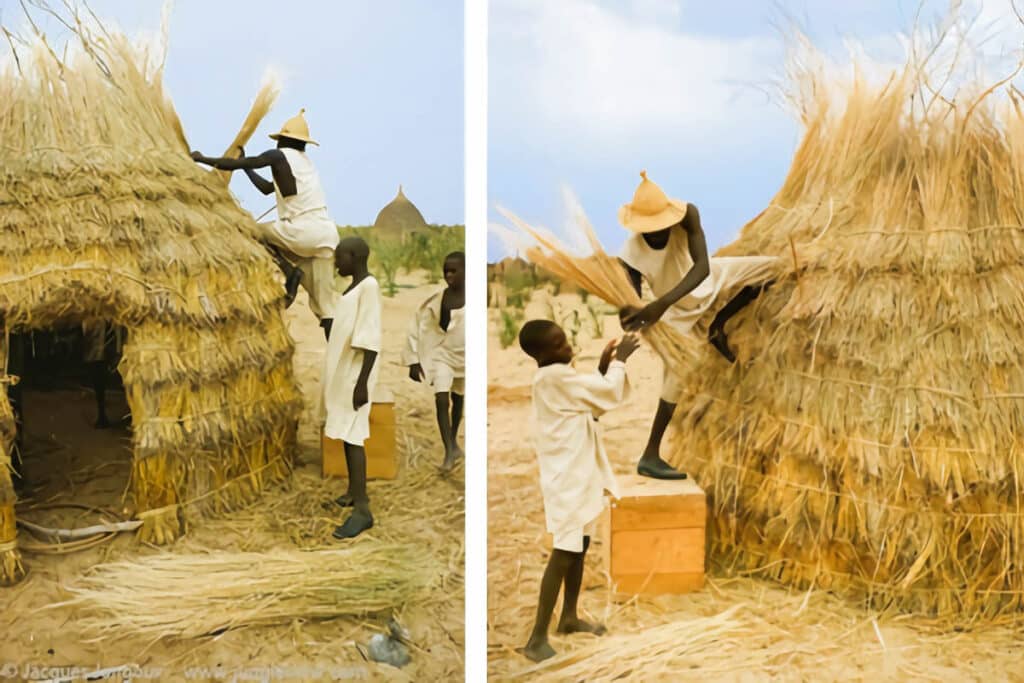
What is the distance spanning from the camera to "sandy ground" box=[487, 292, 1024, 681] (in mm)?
3238

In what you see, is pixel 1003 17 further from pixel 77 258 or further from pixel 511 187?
pixel 77 258

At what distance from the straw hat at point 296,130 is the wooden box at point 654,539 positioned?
153 centimetres

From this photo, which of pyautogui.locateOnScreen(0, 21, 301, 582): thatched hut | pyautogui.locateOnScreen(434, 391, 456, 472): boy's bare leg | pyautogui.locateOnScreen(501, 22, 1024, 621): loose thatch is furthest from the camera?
pyautogui.locateOnScreen(434, 391, 456, 472): boy's bare leg

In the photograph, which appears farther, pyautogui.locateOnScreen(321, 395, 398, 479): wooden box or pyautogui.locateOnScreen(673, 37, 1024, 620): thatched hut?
pyautogui.locateOnScreen(321, 395, 398, 479): wooden box

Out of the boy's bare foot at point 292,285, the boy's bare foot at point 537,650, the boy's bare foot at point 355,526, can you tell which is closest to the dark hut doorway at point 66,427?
the boy's bare foot at point 292,285

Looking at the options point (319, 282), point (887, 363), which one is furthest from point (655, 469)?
point (319, 282)

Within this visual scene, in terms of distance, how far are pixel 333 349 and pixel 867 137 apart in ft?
6.22

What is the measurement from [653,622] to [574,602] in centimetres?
27

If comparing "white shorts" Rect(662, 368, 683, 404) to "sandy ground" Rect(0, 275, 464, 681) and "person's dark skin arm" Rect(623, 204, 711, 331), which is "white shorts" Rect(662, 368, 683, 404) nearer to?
"person's dark skin arm" Rect(623, 204, 711, 331)

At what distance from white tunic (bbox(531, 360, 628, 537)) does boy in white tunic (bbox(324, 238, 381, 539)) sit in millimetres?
577

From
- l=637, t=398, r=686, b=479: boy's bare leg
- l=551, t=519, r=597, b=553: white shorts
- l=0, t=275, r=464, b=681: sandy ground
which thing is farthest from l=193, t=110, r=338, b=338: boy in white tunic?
l=637, t=398, r=686, b=479: boy's bare leg

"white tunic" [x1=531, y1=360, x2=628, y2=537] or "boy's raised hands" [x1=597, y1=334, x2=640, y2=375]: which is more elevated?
"boy's raised hands" [x1=597, y1=334, x2=640, y2=375]

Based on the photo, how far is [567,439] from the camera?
10.6 feet

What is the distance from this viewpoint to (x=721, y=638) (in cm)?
328
